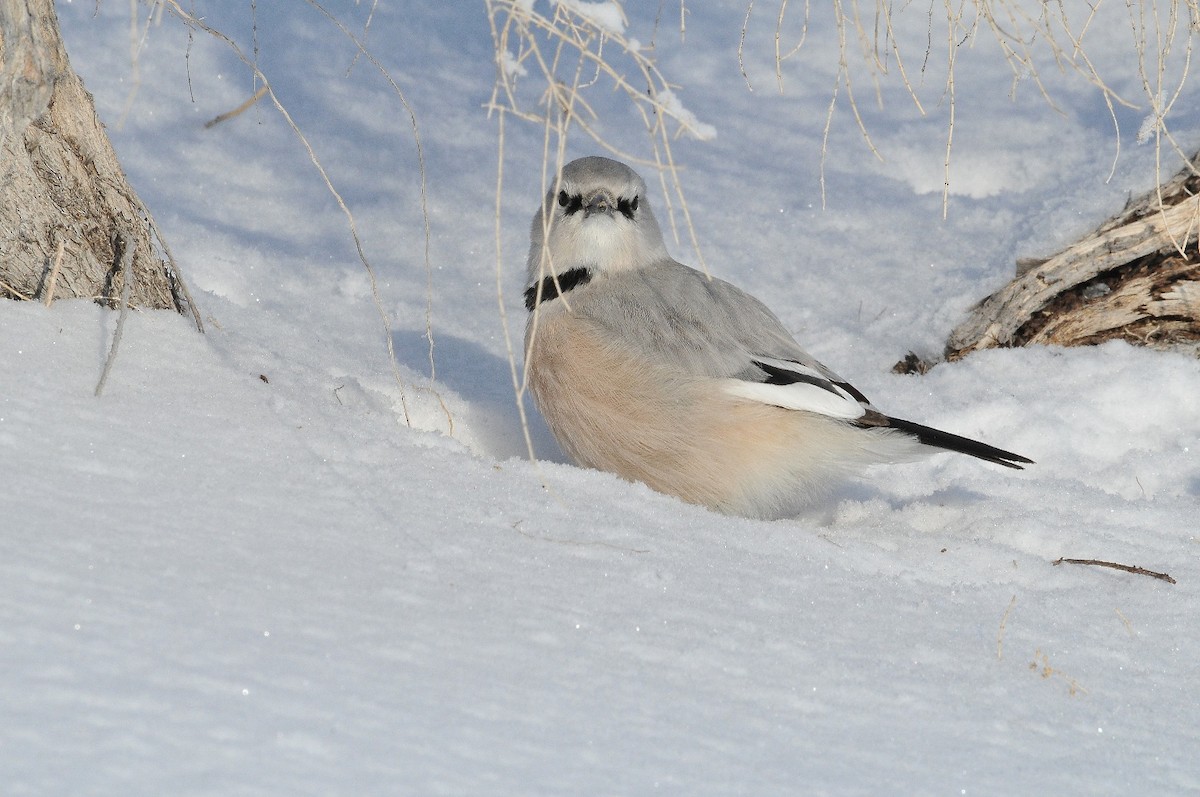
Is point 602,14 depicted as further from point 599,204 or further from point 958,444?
point 958,444

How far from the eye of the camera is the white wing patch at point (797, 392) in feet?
11.3

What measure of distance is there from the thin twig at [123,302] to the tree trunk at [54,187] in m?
0.01

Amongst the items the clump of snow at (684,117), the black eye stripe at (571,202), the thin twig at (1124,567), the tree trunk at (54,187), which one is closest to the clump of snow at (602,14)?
the clump of snow at (684,117)

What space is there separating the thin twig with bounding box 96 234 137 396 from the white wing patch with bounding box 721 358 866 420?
1.66 m

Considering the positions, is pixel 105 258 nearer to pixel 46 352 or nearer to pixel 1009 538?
pixel 46 352

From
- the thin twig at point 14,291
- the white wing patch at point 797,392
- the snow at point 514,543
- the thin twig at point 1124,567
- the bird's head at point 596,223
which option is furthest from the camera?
the bird's head at point 596,223

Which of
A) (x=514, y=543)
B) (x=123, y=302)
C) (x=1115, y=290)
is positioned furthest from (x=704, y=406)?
(x=1115, y=290)

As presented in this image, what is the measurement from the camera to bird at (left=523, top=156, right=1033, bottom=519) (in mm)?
3406

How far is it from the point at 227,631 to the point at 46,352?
1.33 m

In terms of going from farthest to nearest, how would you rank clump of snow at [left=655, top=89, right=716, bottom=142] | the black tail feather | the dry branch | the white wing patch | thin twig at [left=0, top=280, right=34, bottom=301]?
1. the dry branch
2. the white wing patch
3. the black tail feather
4. thin twig at [left=0, top=280, right=34, bottom=301]
5. clump of snow at [left=655, top=89, right=716, bottom=142]

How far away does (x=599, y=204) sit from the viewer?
3.82 meters

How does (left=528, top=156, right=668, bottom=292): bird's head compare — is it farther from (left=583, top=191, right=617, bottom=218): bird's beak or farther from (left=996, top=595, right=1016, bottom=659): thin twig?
(left=996, top=595, right=1016, bottom=659): thin twig

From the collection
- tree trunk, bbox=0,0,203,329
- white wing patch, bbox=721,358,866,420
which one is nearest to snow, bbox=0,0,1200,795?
tree trunk, bbox=0,0,203,329

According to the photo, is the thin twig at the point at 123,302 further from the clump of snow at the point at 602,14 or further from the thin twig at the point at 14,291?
the clump of snow at the point at 602,14
